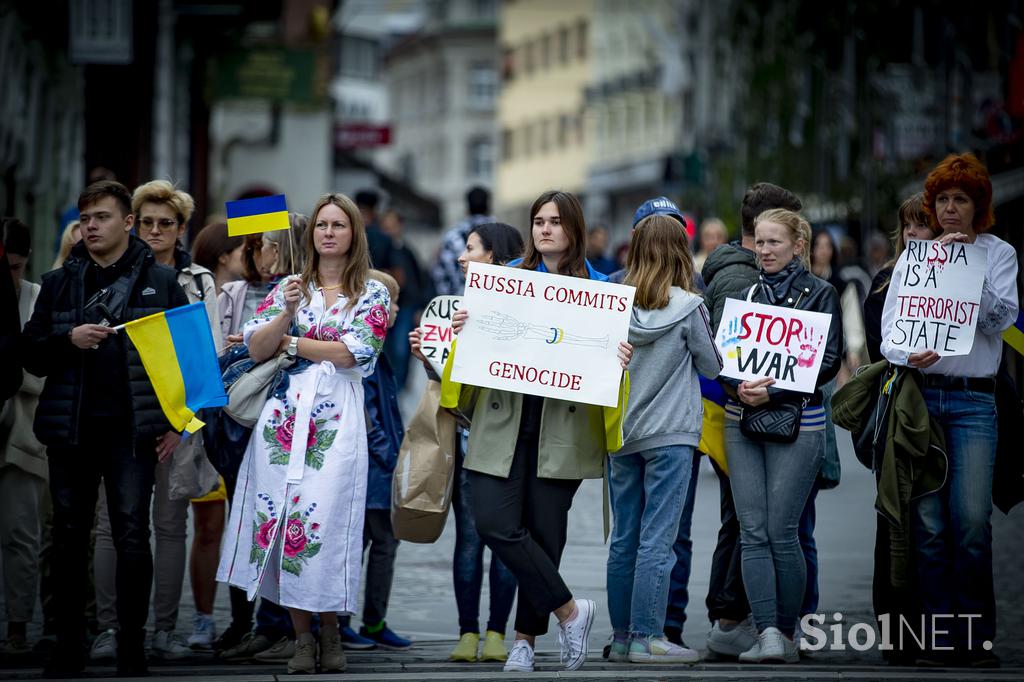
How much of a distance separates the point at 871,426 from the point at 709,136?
1848 inches

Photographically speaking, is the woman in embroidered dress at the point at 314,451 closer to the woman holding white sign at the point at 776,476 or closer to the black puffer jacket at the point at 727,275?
the black puffer jacket at the point at 727,275

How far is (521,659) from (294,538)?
3.49 feet

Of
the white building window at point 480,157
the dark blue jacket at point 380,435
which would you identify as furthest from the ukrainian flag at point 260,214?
the white building window at point 480,157

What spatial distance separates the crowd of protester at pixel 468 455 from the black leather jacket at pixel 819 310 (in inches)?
0.5

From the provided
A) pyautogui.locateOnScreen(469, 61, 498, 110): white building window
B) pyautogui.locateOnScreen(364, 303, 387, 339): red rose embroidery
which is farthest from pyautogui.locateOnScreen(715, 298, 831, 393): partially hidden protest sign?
pyautogui.locateOnScreen(469, 61, 498, 110): white building window

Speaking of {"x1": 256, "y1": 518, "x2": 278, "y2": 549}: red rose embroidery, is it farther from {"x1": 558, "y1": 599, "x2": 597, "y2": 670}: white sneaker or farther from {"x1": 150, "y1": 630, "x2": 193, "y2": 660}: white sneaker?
{"x1": 558, "y1": 599, "x2": 597, "y2": 670}: white sneaker

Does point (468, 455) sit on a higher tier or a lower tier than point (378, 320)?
lower

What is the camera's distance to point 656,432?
810cm

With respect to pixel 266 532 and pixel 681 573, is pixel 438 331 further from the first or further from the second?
pixel 681 573

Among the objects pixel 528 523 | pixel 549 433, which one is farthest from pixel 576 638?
pixel 549 433

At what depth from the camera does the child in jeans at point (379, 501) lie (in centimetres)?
861

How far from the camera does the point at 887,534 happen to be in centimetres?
841

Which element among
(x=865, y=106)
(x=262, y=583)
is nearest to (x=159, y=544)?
(x=262, y=583)

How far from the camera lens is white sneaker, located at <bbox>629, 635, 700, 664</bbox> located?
8.08m
